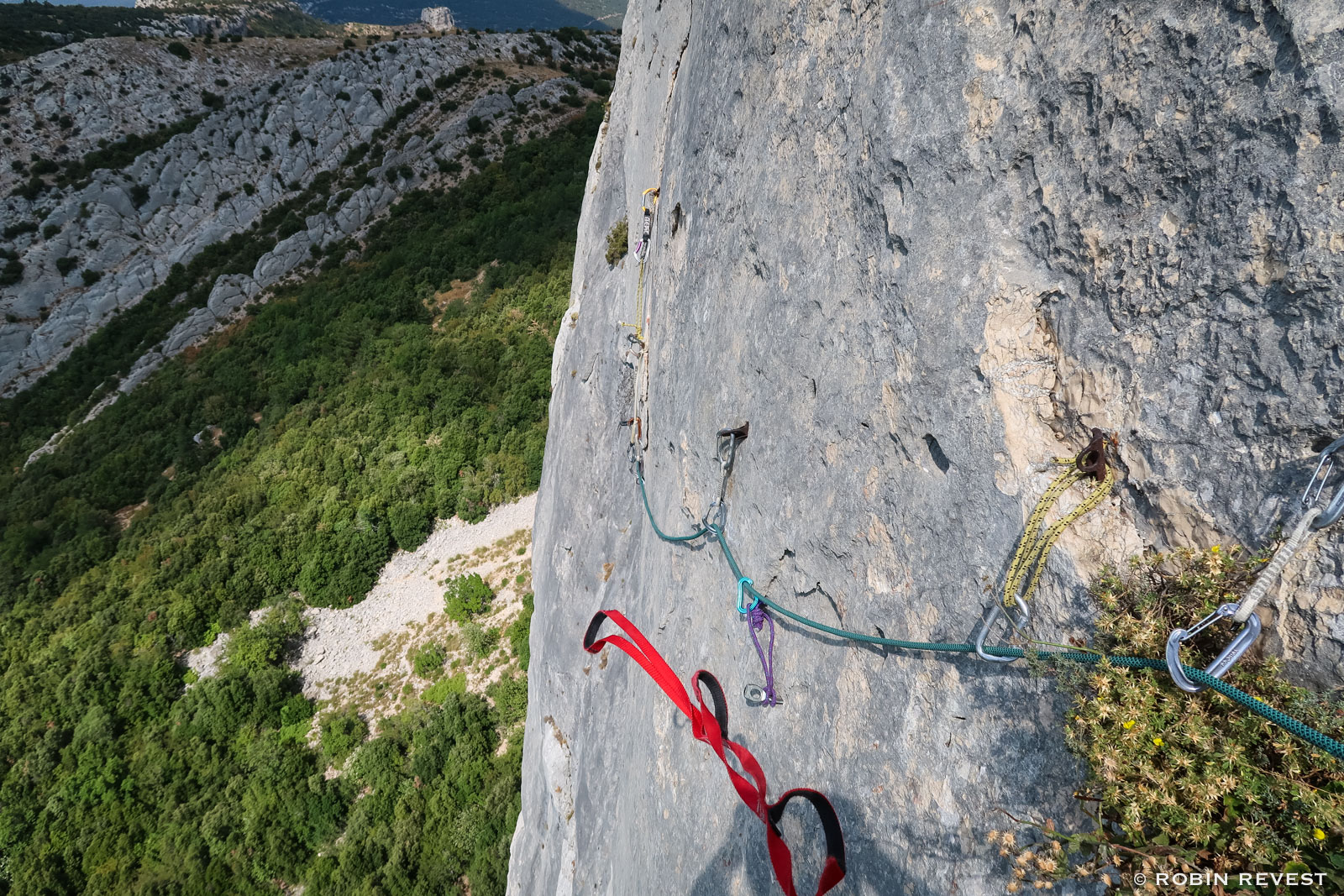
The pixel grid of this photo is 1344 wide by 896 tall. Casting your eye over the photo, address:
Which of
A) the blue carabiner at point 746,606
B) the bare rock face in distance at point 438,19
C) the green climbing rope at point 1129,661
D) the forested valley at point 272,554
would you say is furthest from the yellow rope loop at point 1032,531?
the bare rock face in distance at point 438,19

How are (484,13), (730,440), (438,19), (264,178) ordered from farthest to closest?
(484,13) → (438,19) → (264,178) → (730,440)

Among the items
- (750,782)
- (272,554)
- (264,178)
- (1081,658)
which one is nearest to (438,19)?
(264,178)

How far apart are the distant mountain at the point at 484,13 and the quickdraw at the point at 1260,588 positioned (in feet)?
492

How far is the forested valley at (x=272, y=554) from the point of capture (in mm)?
11016

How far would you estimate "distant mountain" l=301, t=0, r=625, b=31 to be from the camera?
126062 millimetres

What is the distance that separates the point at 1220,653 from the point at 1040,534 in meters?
0.55

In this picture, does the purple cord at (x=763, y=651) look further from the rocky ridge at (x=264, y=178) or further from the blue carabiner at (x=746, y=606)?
the rocky ridge at (x=264, y=178)

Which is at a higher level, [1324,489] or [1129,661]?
[1324,489]

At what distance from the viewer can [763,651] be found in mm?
3312

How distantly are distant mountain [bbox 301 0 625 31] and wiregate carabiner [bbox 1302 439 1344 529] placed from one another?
150 m

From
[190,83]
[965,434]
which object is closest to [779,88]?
[965,434]

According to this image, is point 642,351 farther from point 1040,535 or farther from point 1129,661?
point 1129,661

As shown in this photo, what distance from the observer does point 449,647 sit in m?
13.1

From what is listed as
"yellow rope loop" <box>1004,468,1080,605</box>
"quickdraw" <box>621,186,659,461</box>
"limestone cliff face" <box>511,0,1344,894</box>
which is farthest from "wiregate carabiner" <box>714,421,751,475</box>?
"quickdraw" <box>621,186,659,461</box>
